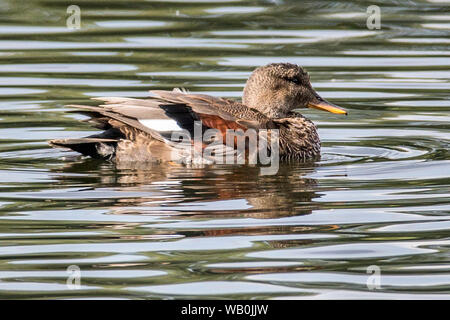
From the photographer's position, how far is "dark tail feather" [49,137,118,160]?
1002cm

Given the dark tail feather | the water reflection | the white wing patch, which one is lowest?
the water reflection

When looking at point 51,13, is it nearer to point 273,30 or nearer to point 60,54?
point 60,54

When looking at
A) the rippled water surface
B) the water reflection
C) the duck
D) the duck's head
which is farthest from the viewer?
the duck's head

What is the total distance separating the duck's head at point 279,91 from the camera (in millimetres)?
10836

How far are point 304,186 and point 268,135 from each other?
1.19 metres

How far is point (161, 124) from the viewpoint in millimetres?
10070

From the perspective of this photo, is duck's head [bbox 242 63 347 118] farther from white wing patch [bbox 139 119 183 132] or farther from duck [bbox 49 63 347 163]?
white wing patch [bbox 139 119 183 132]

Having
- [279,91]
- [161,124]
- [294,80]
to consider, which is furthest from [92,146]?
[294,80]

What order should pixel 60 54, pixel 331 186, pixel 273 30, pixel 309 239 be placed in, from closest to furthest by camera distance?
pixel 309 239
pixel 331 186
pixel 60 54
pixel 273 30

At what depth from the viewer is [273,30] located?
1603 centimetres

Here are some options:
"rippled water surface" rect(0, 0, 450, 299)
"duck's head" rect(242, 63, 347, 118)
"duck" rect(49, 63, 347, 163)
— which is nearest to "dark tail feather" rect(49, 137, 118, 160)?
"duck" rect(49, 63, 347, 163)

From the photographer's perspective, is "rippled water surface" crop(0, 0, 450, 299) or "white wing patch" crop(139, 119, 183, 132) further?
"white wing patch" crop(139, 119, 183, 132)
